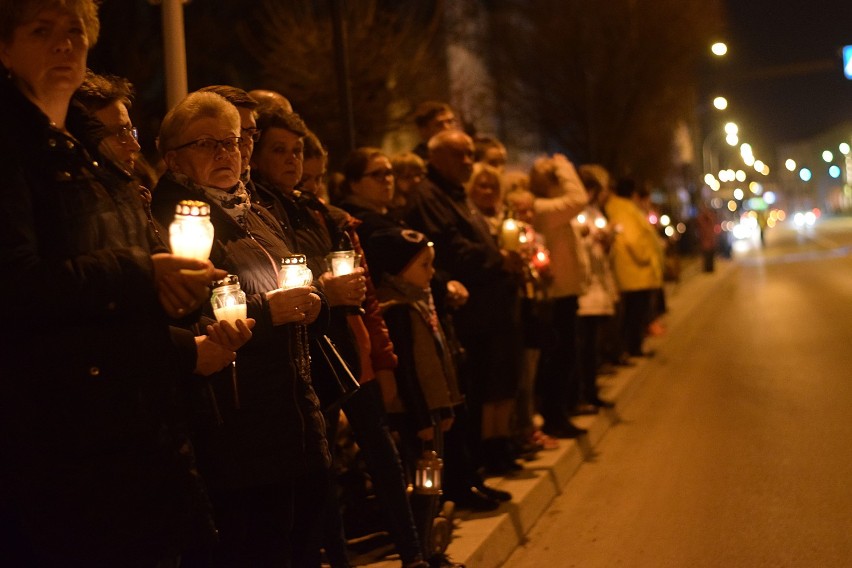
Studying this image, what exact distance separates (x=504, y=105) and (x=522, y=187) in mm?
20831

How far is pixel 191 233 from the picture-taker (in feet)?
9.80

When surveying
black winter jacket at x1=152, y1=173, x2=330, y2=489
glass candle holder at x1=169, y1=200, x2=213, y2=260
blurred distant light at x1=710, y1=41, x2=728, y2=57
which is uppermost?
blurred distant light at x1=710, y1=41, x2=728, y2=57

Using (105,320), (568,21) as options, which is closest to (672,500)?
(105,320)

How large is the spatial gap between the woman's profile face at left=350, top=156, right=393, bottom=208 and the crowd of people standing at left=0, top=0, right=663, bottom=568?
0.01 m

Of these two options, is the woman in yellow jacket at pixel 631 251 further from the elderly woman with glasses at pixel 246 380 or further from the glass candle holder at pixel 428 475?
the elderly woman with glasses at pixel 246 380

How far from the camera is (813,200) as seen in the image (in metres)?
179

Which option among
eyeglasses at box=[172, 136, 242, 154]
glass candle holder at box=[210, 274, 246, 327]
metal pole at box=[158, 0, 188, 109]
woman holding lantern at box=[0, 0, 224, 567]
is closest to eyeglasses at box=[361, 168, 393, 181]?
metal pole at box=[158, 0, 188, 109]

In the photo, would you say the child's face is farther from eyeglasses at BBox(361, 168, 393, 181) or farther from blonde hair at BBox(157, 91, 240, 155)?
blonde hair at BBox(157, 91, 240, 155)

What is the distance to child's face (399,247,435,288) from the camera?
5910 millimetres

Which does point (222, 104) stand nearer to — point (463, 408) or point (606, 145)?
point (463, 408)

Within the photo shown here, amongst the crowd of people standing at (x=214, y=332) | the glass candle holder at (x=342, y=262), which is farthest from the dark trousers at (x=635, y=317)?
the glass candle holder at (x=342, y=262)

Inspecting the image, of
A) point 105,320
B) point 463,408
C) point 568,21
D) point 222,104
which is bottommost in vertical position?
point 463,408

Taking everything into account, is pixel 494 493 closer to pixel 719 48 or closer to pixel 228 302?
pixel 228 302

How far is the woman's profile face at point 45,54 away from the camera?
285cm
